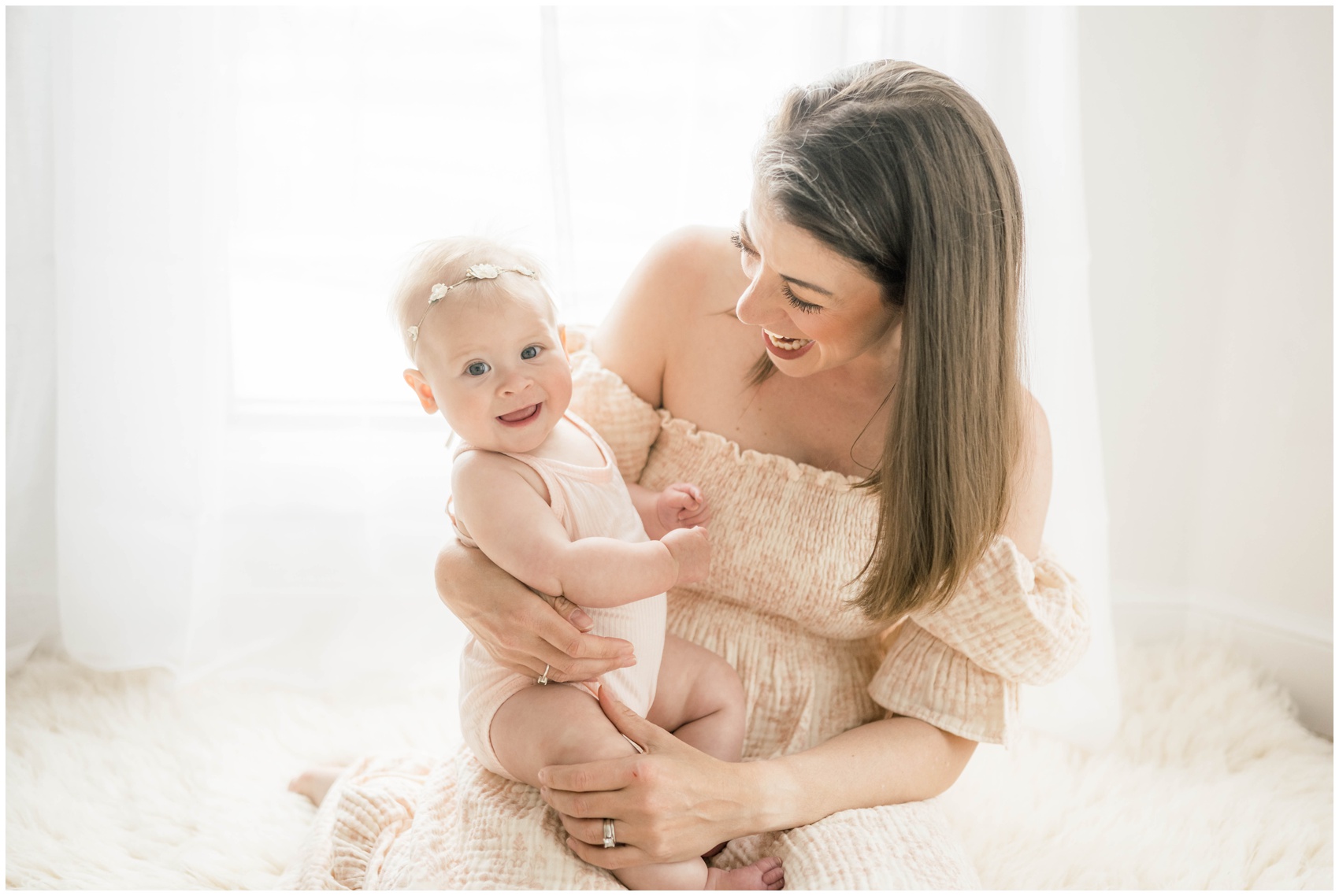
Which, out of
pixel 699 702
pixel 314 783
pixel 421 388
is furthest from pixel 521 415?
pixel 314 783

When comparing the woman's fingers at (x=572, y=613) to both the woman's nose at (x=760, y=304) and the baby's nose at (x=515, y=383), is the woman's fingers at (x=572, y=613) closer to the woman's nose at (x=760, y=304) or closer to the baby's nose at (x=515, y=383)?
the baby's nose at (x=515, y=383)

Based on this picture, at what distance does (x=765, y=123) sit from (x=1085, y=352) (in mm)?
906

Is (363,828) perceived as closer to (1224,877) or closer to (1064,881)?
(1064,881)

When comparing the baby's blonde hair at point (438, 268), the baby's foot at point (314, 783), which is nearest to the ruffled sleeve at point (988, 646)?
the baby's blonde hair at point (438, 268)

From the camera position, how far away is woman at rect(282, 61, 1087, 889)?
1080 mm

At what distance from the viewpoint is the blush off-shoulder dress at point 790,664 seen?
3.78 feet

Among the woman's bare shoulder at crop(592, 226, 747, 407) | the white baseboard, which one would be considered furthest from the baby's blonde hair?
the white baseboard

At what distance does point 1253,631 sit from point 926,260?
1.56m

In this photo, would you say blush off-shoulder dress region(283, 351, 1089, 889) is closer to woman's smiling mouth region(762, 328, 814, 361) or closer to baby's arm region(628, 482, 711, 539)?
baby's arm region(628, 482, 711, 539)

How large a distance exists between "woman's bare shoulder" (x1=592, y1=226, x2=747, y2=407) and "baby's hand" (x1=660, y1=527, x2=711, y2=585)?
12.4 inches

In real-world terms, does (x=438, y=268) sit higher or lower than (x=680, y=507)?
higher

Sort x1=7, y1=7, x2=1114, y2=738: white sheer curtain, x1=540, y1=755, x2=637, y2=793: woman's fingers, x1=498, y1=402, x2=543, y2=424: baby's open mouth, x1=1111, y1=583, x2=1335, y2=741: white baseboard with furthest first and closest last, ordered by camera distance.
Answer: x1=1111, y1=583, x2=1335, y2=741: white baseboard
x1=7, y1=7, x2=1114, y2=738: white sheer curtain
x1=498, y1=402, x2=543, y2=424: baby's open mouth
x1=540, y1=755, x2=637, y2=793: woman's fingers

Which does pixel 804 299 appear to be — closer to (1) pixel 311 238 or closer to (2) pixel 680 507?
(2) pixel 680 507

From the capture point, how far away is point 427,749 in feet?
5.72
